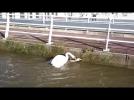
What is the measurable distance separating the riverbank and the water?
0.23m

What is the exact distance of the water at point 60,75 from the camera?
908 cm

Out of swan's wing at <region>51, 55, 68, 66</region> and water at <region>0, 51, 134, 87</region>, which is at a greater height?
swan's wing at <region>51, 55, 68, 66</region>

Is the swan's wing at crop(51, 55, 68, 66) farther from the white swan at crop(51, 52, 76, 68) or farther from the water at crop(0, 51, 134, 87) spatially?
the water at crop(0, 51, 134, 87)

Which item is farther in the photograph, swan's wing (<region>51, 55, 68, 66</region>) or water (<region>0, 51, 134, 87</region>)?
swan's wing (<region>51, 55, 68, 66</region>)

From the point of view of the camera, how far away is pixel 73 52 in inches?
471

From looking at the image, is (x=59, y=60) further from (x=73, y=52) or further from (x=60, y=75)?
(x=73, y=52)

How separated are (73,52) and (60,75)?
2158 mm

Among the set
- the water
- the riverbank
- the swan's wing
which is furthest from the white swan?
the riverbank

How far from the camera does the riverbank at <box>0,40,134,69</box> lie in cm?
1073

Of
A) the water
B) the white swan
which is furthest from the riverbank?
the white swan

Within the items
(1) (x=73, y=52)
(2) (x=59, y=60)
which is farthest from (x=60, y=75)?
(1) (x=73, y=52)
